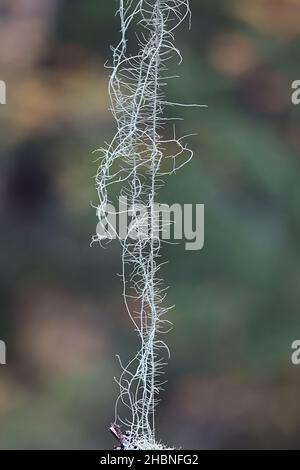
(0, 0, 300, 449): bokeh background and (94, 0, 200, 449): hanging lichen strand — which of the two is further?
(0, 0, 300, 449): bokeh background

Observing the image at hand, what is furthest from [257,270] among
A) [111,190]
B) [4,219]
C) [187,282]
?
[4,219]

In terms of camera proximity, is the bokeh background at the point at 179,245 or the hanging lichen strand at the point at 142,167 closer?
the hanging lichen strand at the point at 142,167
